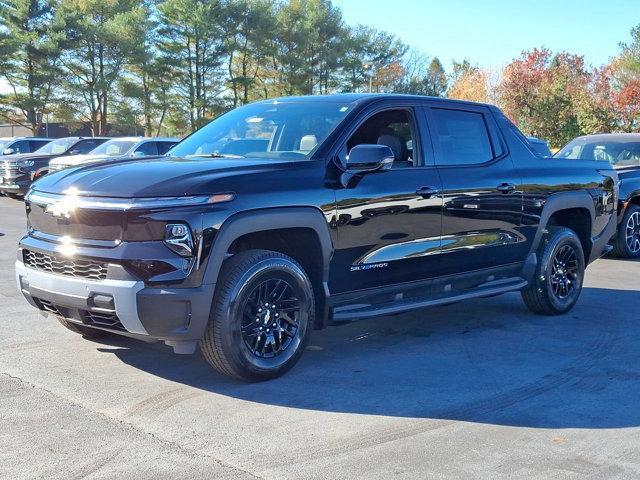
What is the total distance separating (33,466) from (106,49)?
48917 millimetres

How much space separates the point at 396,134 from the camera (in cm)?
621

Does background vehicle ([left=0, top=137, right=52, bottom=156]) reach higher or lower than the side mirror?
higher

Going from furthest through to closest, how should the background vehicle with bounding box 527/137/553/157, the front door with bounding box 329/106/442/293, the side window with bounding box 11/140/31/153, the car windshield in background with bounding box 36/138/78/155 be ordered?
the side window with bounding box 11/140/31/153, the car windshield in background with bounding box 36/138/78/155, the background vehicle with bounding box 527/137/553/157, the front door with bounding box 329/106/442/293

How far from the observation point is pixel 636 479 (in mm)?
3781

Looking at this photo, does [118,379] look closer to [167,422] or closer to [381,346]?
[167,422]

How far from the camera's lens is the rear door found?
6.28 meters

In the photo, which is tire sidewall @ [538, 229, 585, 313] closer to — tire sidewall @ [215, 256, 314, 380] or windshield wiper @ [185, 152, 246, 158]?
tire sidewall @ [215, 256, 314, 380]

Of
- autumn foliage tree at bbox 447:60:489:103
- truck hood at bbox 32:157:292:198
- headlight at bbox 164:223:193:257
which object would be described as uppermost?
autumn foliage tree at bbox 447:60:489:103

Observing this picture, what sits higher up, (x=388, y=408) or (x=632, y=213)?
(x=632, y=213)

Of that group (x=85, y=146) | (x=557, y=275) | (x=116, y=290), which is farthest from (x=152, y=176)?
(x=85, y=146)

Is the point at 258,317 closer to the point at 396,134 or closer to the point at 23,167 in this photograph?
the point at 396,134

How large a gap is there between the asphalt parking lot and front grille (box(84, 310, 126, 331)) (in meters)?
0.43

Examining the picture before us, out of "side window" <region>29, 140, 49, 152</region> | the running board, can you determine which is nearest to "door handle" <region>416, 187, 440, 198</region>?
the running board

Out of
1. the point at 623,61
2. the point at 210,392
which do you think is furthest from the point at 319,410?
the point at 623,61
